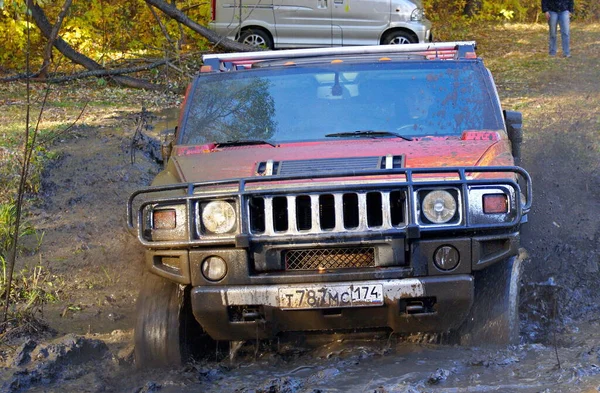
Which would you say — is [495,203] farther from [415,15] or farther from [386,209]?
[415,15]

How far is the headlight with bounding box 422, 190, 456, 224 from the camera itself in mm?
4121

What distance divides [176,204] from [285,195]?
0.55m

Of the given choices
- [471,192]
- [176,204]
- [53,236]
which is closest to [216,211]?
[176,204]

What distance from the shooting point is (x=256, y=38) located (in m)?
17.5

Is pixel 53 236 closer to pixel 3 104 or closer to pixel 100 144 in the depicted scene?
pixel 100 144

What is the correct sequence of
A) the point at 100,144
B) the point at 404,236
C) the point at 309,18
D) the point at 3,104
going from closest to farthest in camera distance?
the point at 404,236, the point at 100,144, the point at 3,104, the point at 309,18

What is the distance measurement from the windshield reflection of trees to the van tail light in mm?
1420

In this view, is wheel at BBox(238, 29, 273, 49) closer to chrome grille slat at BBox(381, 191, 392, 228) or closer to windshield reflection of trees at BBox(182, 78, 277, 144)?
windshield reflection of trees at BBox(182, 78, 277, 144)

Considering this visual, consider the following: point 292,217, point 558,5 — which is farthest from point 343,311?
point 558,5

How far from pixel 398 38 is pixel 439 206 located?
45.3ft

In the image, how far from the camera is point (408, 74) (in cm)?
541

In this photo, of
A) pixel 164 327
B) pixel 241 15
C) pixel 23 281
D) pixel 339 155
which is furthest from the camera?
pixel 241 15

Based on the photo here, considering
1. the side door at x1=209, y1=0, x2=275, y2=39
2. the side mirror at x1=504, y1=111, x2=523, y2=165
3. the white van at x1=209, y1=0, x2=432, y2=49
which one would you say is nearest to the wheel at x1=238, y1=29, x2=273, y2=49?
the white van at x1=209, y1=0, x2=432, y2=49

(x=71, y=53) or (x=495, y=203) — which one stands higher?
(x=71, y=53)
